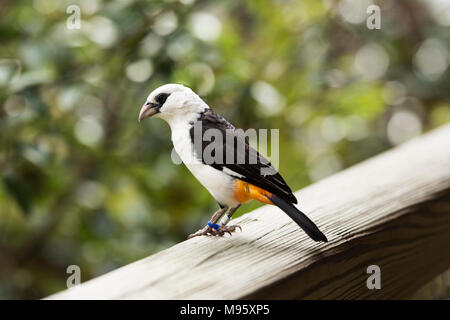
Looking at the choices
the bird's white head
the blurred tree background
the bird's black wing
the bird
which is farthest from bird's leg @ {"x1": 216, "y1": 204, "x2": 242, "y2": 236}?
the blurred tree background

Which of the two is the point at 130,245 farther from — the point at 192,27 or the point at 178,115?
the point at 178,115

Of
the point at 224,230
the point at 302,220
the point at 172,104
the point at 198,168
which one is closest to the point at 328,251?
the point at 302,220

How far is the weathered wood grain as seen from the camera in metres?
1.06

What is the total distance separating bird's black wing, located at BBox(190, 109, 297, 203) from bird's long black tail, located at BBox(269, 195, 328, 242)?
0.02 metres

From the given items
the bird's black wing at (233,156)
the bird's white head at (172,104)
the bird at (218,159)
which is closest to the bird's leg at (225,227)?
the bird at (218,159)

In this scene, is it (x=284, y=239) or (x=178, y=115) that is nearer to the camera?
(x=284, y=239)

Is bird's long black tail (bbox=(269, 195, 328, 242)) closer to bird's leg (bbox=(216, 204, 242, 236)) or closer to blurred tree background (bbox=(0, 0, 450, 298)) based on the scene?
bird's leg (bbox=(216, 204, 242, 236))

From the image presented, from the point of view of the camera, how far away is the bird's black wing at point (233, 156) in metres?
1.44

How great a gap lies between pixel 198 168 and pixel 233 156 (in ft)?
0.29

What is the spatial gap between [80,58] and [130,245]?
95 cm

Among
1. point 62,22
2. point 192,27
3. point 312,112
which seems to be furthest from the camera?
point 312,112
